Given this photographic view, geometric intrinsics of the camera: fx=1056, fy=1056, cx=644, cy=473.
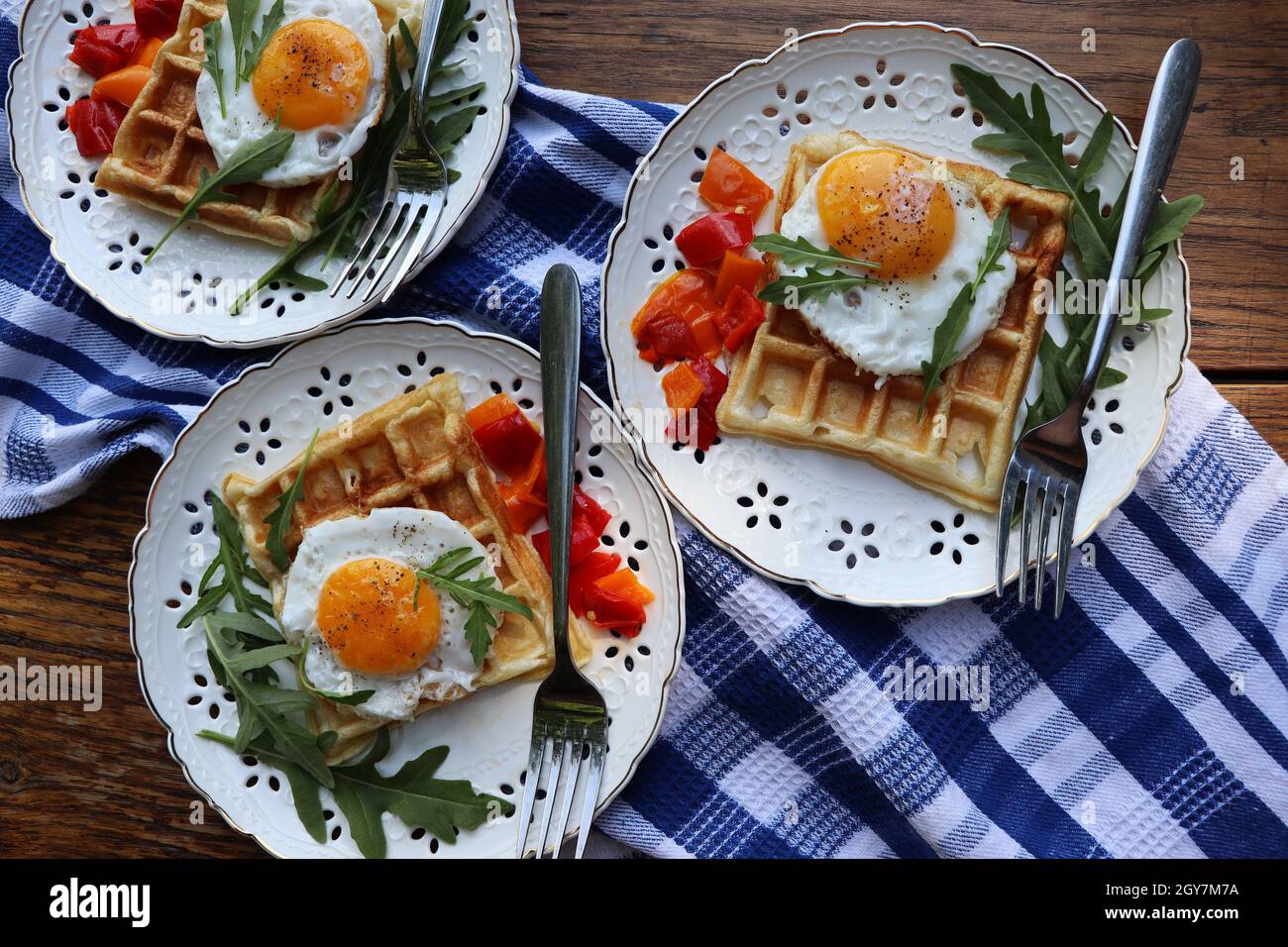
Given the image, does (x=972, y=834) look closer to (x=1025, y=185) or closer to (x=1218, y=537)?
(x=1218, y=537)

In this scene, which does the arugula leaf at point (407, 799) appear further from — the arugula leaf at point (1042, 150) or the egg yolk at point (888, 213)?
the arugula leaf at point (1042, 150)

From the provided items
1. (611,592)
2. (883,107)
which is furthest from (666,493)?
(883,107)

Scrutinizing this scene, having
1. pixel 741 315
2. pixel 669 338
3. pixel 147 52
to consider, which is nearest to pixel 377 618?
pixel 669 338

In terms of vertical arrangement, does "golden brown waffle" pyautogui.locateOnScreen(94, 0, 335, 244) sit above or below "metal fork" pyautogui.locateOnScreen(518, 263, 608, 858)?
above

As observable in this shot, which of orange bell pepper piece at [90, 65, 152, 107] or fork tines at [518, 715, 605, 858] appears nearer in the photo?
fork tines at [518, 715, 605, 858]

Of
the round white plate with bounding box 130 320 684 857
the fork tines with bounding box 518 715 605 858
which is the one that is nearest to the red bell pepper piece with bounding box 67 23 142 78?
the round white plate with bounding box 130 320 684 857

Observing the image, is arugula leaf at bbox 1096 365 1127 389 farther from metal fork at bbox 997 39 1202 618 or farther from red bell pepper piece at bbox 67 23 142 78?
red bell pepper piece at bbox 67 23 142 78

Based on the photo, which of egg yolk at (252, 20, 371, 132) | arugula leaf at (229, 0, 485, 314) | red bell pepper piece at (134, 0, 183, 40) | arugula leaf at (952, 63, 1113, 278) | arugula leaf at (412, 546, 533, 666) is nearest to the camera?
arugula leaf at (412, 546, 533, 666)

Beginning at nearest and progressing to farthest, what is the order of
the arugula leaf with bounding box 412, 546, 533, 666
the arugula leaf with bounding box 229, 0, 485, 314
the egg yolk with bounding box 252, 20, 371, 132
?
the arugula leaf with bounding box 412, 546, 533, 666
the egg yolk with bounding box 252, 20, 371, 132
the arugula leaf with bounding box 229, 0, 485, 314
